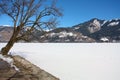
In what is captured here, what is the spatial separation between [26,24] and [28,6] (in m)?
1.98

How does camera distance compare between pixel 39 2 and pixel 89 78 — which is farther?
pixel 39 2

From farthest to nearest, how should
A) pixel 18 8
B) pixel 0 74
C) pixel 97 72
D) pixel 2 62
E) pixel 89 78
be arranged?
pixel 18 8 < pixel 97 72 < pixel 89 78 < pixel 2 62 < pixel 0 74

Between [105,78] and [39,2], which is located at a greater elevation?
[39,2]

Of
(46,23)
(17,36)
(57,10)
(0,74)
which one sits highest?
(57,10)

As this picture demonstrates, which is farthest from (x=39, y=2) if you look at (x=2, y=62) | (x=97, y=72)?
(x=2, y=62)

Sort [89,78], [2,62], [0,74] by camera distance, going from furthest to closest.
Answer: [89,78] → [2,62] → [0,74]

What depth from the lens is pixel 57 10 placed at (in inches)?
976

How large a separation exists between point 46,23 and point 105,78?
31.0ft

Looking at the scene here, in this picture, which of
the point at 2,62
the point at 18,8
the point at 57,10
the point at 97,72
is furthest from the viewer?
the point at 57,10

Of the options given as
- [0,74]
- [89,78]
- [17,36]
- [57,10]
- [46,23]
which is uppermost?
[57,10]

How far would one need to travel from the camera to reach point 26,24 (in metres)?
23.8

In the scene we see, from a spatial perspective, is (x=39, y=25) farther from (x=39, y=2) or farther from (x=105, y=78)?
(x=105, y=78)

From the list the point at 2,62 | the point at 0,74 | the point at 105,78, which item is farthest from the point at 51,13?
the point at 0,74

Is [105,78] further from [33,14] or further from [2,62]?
[33,14]
